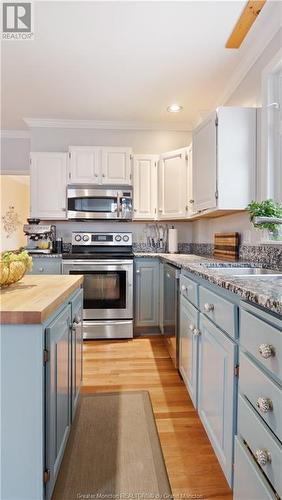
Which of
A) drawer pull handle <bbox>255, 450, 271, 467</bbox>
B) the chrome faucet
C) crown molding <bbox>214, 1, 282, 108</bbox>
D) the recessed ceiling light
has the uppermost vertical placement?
the recessed ceiling light

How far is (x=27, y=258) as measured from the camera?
4.79 ft

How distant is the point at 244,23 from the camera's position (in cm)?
203

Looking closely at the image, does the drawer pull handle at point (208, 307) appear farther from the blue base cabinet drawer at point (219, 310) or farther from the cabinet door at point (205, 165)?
the cabinet door at point (205, 165)

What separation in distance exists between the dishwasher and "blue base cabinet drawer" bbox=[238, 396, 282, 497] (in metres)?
1.26

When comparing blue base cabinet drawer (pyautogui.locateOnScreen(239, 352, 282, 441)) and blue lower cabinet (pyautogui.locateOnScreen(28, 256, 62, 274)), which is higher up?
blue lower cabinet (pyautogui.locateOnScreen(28, 256, 62, 274))

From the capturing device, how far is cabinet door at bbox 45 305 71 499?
105cm

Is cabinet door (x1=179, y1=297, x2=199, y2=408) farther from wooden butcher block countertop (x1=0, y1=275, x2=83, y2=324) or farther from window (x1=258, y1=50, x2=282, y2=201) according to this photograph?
window (x1=258, y1=50, x2=282, y2=201)

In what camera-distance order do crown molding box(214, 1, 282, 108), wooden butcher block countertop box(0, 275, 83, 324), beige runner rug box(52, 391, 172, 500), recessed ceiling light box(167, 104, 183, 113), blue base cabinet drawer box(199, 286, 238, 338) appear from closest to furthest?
1. wooden butcher block countertop box(0, 275, 83, 324)
2. blue base cabinet drawer box(199, 286, 238, 338)
3. beige runner rug box(52, 391, 172, 500)
4. crown molding box(214, 1, 282, 108)
5. recessed ceiling light box(167, 104, 183, 113)

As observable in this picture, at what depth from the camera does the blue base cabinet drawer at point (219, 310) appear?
120 centimetres

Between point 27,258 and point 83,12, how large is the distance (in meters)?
1.67

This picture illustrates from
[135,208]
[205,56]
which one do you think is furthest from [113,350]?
[205,56]

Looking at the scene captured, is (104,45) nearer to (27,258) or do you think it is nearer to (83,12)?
(83,12)

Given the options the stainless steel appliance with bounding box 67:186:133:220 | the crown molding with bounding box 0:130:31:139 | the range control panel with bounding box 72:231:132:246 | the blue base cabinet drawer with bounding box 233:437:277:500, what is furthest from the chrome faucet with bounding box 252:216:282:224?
the crown molding with bounding box 0:130:31:139

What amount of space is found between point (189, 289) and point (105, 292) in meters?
1.55
